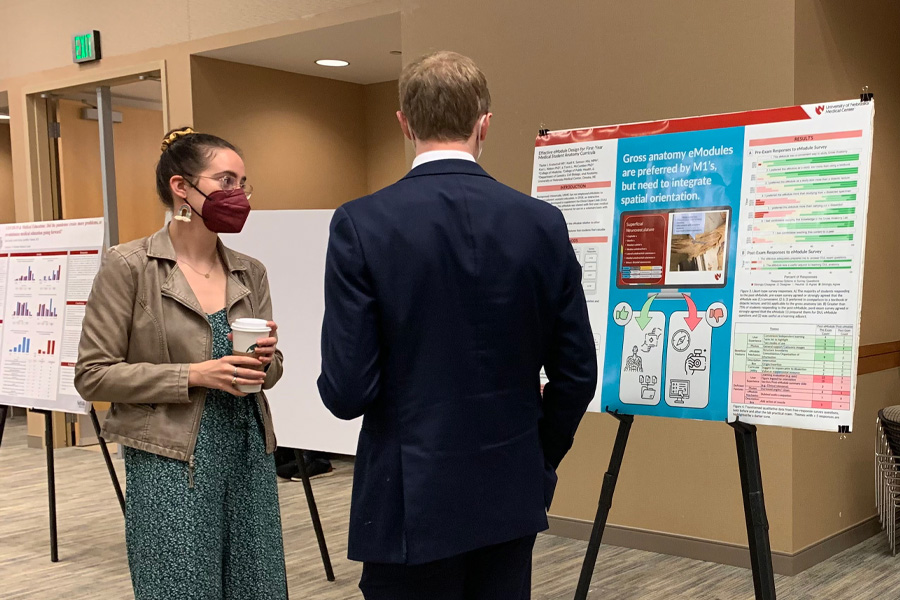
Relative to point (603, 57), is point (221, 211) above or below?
below

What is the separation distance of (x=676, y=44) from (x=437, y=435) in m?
2.81

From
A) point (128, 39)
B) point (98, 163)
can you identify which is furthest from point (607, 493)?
point (98, 163)

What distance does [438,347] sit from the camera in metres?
1.59

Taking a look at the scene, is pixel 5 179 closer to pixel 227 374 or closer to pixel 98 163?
pixel 98 163

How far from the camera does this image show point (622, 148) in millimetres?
2736

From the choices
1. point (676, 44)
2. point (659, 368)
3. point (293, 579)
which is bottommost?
point (293, 579)

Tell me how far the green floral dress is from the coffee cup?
12cm

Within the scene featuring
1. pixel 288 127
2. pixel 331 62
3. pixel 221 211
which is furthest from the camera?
pixel 288 127

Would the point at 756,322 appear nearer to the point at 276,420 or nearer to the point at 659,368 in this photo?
the point at 659,368

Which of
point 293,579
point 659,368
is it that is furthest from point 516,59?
point 293,579

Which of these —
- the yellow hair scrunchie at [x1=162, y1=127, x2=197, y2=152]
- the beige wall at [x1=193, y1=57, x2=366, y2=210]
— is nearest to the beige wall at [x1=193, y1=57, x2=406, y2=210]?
the beige wall at [x1=193, y1=57, x2=366, y2=210]

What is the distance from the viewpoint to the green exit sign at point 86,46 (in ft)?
20.9

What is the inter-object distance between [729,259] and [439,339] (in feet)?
3.98

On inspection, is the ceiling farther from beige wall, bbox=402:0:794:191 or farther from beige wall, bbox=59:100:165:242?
beige wall, bbox=59:100:165:242
